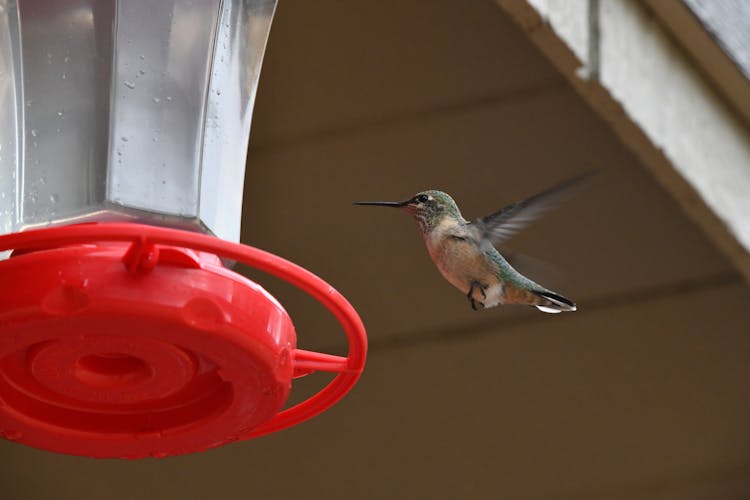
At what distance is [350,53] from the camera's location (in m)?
3.12

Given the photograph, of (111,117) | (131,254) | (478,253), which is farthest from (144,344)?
(478,253)

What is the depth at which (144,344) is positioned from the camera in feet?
5.87

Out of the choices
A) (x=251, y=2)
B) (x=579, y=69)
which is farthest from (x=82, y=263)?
(x=579, y=69)

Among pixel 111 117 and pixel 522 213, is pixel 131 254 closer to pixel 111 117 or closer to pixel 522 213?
pixel 111 117

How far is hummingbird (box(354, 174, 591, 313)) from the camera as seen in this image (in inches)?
104

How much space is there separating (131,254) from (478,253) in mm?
→ 1108

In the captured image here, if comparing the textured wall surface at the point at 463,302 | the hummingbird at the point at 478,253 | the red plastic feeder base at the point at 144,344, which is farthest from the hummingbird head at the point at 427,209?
the red plastic feeder base at the point at 144,344

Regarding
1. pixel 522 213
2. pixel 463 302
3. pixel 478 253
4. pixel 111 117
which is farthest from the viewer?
→ pixel 463 302

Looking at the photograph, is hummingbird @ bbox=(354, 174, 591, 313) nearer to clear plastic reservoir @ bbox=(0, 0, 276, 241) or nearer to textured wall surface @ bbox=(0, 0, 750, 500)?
textured wall surface @ bbox=(0, 0, 750, 500)

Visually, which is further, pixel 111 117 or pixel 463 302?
pixel 463 302

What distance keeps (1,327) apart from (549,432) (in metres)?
2.24

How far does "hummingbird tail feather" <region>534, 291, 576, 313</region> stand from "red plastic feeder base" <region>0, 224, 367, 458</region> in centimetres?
80

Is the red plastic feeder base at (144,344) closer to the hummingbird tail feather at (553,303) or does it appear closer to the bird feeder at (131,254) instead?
the bird feeder at (131,254)

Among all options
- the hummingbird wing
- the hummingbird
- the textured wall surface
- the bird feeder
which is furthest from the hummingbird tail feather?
the bird feeder
